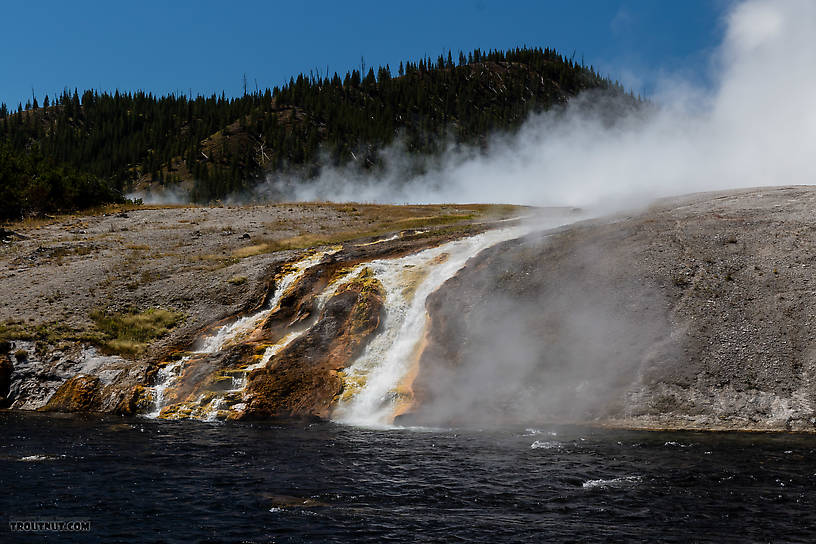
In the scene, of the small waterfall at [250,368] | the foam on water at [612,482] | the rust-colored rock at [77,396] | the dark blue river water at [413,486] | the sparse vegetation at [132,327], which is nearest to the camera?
the dark blue river water at [413,486]

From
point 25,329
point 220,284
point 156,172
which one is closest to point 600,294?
point 220,284

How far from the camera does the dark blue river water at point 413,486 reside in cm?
1276

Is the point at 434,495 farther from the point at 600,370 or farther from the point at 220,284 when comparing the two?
the point at 220,284

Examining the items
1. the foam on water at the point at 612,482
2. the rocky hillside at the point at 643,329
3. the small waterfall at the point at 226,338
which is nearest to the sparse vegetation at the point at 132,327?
the small waterfall at the point at 226,338

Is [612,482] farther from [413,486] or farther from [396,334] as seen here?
[396,334]

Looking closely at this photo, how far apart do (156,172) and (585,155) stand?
411 feet

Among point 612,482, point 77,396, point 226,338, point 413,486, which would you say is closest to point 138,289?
point 226,338

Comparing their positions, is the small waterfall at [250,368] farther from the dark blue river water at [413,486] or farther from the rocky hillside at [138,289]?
the dark blue river water at [413,486]

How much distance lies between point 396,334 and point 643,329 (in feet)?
38.6

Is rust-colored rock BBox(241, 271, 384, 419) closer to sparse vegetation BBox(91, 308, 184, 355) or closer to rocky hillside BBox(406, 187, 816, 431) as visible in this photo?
rocky hillside BBox(406, 187, 816, 431)

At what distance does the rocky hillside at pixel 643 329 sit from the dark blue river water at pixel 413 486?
7.91ft

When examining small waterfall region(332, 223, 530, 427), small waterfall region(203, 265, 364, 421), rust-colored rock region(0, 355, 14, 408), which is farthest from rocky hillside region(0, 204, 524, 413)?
small waterfall region(332, 223, 530, 427)

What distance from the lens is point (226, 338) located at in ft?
111

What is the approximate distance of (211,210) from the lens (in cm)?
6756
